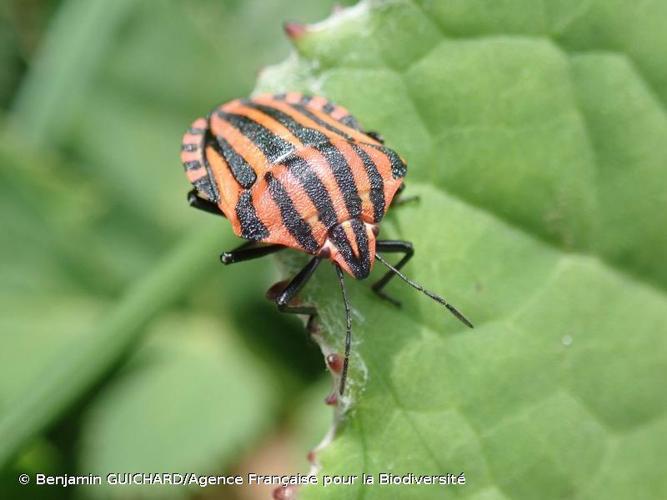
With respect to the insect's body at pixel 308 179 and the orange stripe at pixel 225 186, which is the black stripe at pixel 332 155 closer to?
the insect's body at pixel 308 179

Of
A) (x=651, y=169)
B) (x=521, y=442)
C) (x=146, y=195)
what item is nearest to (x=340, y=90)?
(x=651, y=169)

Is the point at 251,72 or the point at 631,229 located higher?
the point at 251,72

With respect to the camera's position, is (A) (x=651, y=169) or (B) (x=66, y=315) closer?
(A) (x=651, y=169)

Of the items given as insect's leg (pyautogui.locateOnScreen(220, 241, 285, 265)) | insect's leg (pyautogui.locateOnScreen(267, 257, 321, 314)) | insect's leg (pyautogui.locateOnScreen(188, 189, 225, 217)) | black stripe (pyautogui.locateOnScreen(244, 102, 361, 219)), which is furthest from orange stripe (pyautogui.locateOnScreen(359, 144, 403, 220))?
insect's leg (pyautogui.locateOnScreen(188, 189, 225, 217))

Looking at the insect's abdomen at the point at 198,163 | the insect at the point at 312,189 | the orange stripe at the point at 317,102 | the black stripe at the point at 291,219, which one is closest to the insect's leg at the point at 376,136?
the insect at the point at 312,189

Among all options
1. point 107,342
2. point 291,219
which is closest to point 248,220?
point 291,219

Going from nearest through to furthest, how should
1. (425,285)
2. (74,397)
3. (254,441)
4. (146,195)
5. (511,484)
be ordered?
(511,484), (425,285), (74,397), (254,441), (146,195)

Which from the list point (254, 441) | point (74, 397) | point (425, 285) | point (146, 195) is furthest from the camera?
point (146, 195)

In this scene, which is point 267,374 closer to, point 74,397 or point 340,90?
point 74,397

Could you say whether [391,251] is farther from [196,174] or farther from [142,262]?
[142,262]
